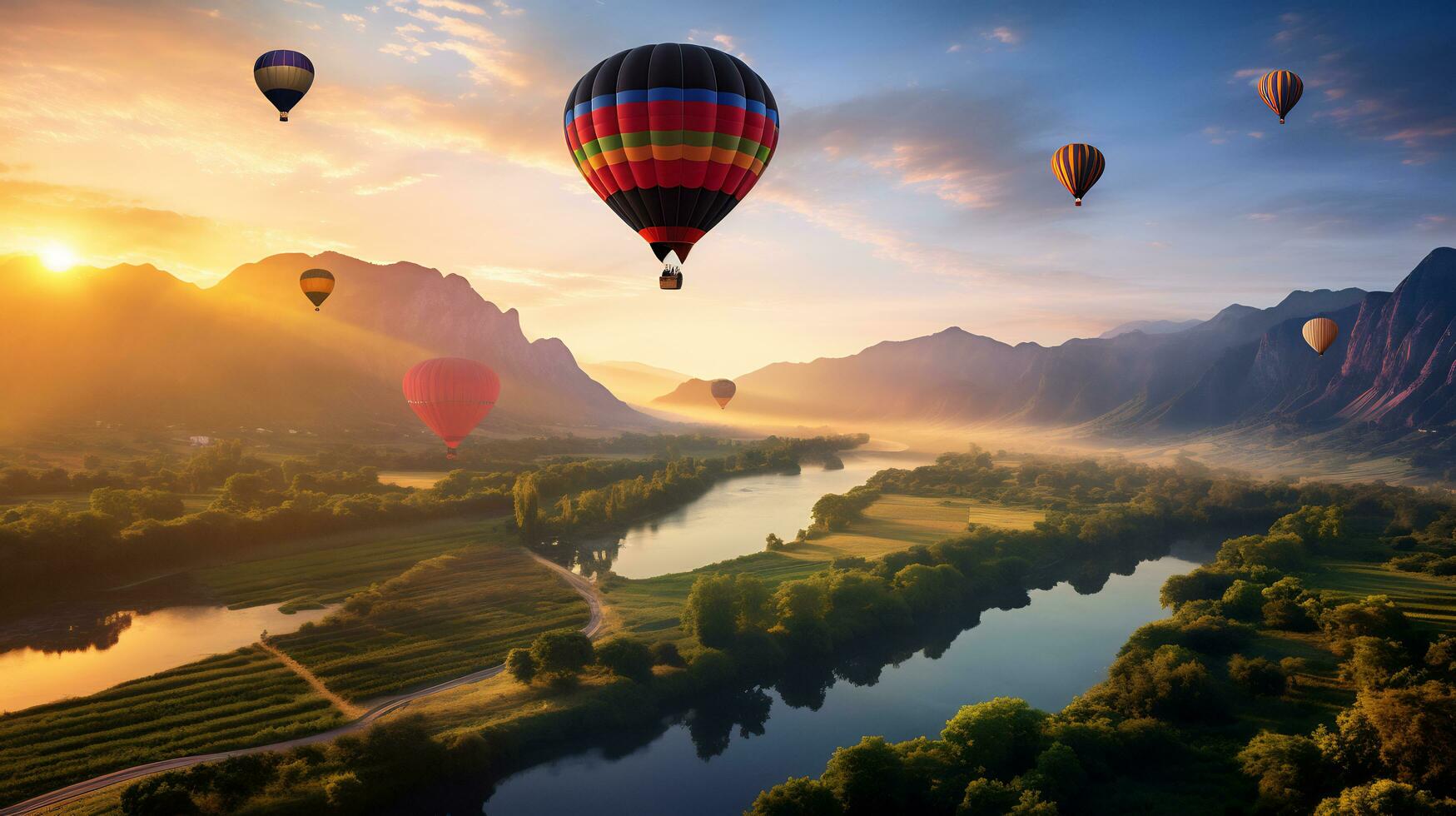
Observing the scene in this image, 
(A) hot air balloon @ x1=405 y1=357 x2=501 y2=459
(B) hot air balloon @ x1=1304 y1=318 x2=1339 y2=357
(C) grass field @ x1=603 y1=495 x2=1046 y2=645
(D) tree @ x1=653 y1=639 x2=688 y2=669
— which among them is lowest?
(D) tree @ x1=653 y1=639 x2=688 y2=669

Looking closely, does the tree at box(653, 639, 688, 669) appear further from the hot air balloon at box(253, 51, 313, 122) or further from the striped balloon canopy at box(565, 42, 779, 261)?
the hot air balloon at box(253, 51, 313, 122)

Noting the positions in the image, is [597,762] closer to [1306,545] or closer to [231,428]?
[1306,545]

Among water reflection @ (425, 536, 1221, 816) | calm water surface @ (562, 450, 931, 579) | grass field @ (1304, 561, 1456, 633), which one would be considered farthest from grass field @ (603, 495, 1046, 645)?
grass field @ (1304, 561, 1456, 633)

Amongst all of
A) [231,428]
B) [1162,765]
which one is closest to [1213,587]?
[1162,765]

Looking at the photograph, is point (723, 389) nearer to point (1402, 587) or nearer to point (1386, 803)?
point (1402, 587)

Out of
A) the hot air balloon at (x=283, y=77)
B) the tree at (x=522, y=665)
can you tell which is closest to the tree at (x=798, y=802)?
the tree at (x=522, y=665)

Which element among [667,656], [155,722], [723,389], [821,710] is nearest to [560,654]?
[667,656]
